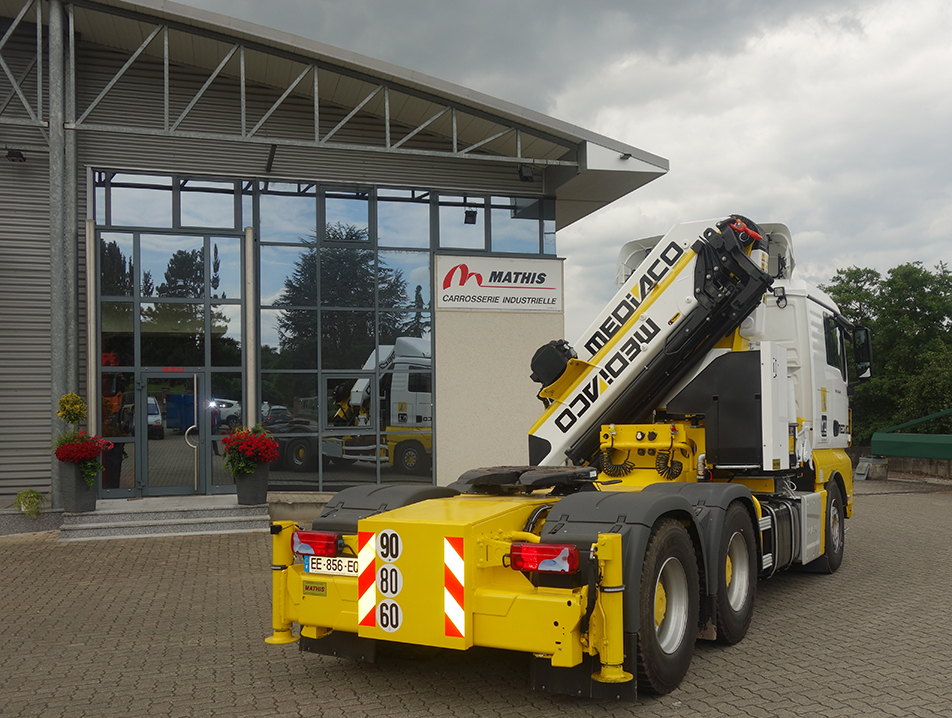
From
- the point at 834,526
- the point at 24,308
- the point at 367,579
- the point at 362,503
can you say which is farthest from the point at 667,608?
the point at 24,308

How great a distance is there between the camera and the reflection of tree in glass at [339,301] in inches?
567

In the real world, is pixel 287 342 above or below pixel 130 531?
above

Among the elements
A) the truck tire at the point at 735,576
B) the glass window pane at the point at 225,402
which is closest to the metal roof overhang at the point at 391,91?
the glass window pane at the point at 225,402

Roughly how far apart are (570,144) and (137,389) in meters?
8.57

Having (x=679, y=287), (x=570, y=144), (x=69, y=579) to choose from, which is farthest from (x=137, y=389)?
(x=679, y=287)

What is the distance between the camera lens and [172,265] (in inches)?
545

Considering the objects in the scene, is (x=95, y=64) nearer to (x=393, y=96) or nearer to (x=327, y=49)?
(x=327, y=49)

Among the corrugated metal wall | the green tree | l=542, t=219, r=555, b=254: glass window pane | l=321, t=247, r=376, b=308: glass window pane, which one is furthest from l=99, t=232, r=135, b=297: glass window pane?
the green tree

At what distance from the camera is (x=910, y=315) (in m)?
32.6

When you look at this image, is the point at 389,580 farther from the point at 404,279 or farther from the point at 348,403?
the point at 404,279

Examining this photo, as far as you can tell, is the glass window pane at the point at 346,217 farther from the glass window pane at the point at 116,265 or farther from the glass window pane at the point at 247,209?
the glass window pane at the point at 116,265

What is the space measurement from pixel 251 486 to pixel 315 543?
7623 millimetres

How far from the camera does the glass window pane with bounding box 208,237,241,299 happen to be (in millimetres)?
14016

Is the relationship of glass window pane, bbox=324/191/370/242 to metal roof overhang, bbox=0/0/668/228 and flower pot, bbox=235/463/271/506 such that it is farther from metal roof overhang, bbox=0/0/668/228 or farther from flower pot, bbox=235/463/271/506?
flower pot, bbox=235/463/271/506
